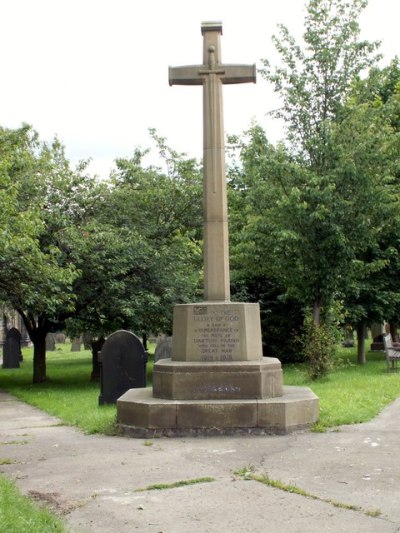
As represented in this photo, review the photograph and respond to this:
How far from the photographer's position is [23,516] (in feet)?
14.9

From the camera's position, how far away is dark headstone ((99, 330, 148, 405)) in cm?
1196

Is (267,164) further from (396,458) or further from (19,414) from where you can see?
(396,458)

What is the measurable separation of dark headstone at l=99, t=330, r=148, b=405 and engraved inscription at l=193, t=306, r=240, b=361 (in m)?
3.02

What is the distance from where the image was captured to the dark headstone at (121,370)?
1196 cm

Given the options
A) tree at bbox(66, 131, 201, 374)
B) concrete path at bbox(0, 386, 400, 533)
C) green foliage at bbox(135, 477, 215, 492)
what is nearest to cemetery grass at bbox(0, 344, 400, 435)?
concrete path at bbox(0, 386, 400, 533)

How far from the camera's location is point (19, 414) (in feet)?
38.6

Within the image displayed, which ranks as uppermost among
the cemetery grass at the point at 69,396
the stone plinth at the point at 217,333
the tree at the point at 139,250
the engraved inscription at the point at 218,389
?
the tree at the point at 139,250

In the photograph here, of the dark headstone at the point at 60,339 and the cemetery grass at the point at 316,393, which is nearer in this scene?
the cemetery grass at the point at 316,393

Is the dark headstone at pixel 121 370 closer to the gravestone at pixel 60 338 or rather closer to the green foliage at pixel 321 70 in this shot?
the green foliage at pixel 321 70

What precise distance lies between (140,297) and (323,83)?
7352 mm

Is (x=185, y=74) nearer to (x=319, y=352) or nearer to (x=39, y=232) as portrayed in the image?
(x=39, y=232)

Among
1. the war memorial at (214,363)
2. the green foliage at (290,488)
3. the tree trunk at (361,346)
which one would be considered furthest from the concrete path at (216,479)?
the tree trunk at (361,346)

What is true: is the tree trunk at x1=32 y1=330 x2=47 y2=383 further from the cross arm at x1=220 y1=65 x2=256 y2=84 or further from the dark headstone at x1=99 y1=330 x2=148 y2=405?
the cross arm at x1=220 y1=65 x2=256 y2=84

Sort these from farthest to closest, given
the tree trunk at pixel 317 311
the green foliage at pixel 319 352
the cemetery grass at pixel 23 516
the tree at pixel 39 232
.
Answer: the tree trunk at pixel 317 311
the green foliage at pixel 319 352
the tree at pixel 39 232
the cemetery grass at pixel 23 516
